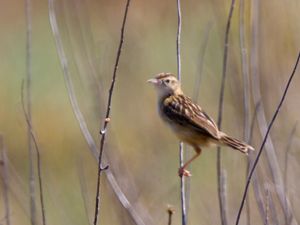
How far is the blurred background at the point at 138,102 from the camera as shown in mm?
8047

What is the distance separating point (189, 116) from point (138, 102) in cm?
572

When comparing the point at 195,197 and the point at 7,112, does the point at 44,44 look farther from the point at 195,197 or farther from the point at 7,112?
the point at 195,197

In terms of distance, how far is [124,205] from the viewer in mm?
5688

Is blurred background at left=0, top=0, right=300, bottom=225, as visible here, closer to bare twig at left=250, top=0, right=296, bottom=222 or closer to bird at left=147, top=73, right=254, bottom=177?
bare twig at left=250, top=0, right=296, bottom=222

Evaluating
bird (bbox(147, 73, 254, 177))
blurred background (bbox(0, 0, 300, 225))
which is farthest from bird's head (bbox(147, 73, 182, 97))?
blurred background (bbox(0, 0, 300, 225))

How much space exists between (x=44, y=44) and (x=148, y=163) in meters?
6.07

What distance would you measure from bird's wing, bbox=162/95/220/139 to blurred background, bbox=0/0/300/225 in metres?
0.33

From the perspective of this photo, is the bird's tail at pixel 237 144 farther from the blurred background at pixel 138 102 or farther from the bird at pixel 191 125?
the blurred background at pixel 138 102

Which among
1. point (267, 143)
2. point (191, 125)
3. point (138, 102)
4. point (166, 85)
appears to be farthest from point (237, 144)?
point (138, 102)

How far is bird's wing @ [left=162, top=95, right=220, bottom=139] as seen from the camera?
6680 mm

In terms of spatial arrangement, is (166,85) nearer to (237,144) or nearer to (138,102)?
(237,144)

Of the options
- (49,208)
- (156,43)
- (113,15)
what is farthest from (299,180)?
(113,15)

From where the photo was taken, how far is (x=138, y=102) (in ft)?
41.0

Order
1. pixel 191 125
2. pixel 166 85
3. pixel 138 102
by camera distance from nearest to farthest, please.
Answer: pixel 191 125 < pixel 166 85 < pixel 138 102
